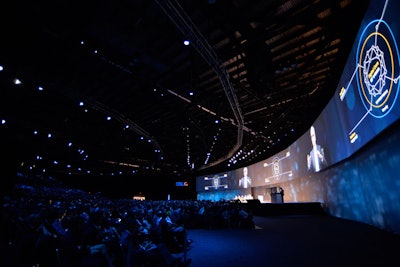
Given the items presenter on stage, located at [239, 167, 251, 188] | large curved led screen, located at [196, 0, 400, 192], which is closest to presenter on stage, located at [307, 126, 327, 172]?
large curved led screen, located at [196, 0, 400, 192]

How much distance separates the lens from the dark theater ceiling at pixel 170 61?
6113 mm

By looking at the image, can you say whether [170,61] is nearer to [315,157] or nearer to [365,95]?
[365,95]

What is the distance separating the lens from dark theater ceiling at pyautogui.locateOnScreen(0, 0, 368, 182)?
6.11 meters

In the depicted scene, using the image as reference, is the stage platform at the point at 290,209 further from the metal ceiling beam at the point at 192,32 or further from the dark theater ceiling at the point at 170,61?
the metal ceiling beam at the point at 192,32

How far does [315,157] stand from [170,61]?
8646mm

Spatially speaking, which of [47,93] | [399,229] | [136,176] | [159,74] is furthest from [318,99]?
[136,176]

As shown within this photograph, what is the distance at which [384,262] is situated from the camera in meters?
3.97

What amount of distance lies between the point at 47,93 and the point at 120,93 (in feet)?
10.9

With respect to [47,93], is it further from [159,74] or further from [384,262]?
[384,262]

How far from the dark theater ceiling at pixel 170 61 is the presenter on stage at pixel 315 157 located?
1.59m

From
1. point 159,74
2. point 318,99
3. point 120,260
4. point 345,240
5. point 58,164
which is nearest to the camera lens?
point 120,260

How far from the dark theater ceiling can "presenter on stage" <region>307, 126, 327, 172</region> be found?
1.59 meters

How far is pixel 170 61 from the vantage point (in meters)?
8.30

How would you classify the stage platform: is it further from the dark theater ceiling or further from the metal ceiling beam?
the metal ceiling beam
